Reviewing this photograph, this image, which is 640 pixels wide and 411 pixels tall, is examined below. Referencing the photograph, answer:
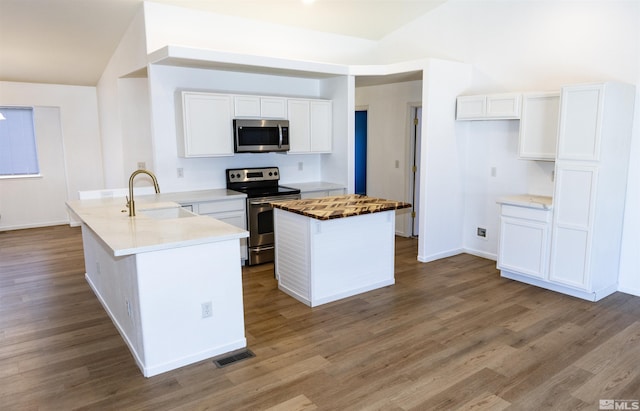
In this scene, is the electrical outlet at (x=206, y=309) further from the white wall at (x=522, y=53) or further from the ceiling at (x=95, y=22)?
the white wall at (x=522, y=53)

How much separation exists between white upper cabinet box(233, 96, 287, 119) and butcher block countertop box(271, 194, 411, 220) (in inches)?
58.7

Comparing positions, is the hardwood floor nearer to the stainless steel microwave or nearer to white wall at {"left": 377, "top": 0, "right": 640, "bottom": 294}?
white wall at {"left": 377, "top": 0, "right": 640, "bottom": 294}

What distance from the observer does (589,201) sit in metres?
3.95

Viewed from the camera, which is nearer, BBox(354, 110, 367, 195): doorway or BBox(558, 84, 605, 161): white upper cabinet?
BBox(558, 84, 605, 161): white upper cabinet

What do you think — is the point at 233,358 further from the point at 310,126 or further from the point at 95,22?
the point at 95,22

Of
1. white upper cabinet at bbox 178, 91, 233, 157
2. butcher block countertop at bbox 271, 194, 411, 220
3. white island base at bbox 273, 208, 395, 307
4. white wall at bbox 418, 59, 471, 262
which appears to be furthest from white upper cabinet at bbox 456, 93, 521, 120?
white upper cabinet at bbox 178, 91, 233, 157

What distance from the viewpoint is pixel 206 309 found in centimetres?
302

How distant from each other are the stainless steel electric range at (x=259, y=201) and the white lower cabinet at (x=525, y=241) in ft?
8.05

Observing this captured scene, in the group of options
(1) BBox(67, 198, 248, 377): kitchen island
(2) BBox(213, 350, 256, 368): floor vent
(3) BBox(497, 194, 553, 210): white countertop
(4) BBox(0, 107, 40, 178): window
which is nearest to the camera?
(1) BBox(67, 198, 248, 377): kitchen island

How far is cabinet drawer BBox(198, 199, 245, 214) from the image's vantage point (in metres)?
4.82

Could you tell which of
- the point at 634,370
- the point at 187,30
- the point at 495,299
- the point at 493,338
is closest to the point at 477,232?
the point at 495,299

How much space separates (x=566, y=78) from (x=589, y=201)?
1.44 metres

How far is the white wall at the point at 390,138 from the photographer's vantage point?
6.42 m

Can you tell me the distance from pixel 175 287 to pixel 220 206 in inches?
84.3
